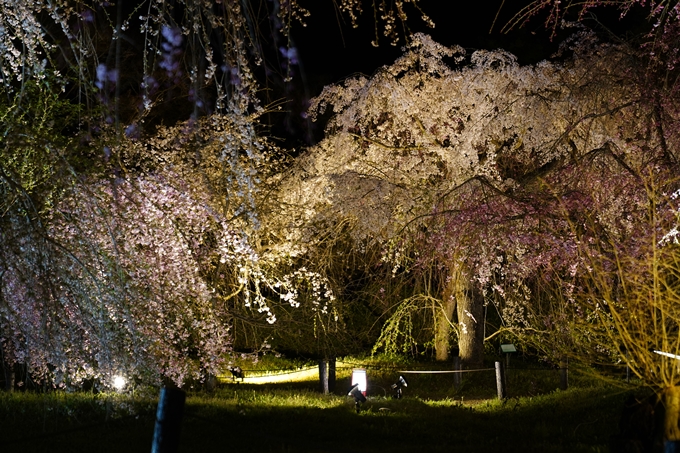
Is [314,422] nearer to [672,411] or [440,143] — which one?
[672,411]

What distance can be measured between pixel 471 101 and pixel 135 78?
22.5 feet

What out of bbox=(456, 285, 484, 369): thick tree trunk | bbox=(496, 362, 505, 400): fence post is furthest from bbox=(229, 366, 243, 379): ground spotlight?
bbox=(456, 285, 484, 369): thick tree trunk

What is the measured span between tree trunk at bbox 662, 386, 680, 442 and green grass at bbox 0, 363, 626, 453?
111 cm

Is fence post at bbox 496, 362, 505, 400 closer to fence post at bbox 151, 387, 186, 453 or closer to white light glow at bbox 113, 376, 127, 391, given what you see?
white light glow at bbox 113, 376, 127, 391

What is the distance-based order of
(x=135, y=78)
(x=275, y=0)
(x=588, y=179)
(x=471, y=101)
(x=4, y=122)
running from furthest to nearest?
(x=135, y=78), (x=471, y=101), (x=588, y=179), (x=4, y=122), (x=275, y=0)

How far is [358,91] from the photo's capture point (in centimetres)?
1365

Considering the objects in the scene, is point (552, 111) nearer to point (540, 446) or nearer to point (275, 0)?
point (540, 446)

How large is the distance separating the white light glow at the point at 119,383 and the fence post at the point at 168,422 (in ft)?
9.67

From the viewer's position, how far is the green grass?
6.97 meters

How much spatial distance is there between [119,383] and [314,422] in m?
2.13

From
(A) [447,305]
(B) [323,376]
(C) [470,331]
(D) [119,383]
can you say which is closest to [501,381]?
(C) [470,331]

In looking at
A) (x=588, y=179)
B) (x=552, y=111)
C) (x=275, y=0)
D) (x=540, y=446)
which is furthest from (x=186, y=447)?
(x=552, y=111)

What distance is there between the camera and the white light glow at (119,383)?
277 inches

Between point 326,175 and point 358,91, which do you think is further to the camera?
point 358,91
